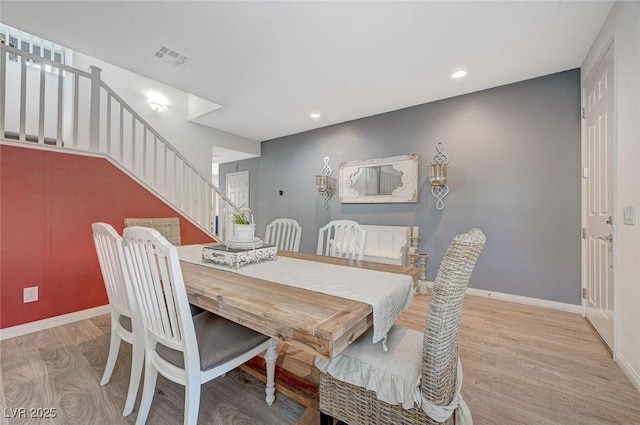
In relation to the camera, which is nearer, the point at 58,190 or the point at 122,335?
the point at 122,335

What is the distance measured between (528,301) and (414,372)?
277 centimetres

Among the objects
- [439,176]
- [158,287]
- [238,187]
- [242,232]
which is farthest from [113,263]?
[238,187]

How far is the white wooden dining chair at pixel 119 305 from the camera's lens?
133 centimetres

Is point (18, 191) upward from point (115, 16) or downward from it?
downward

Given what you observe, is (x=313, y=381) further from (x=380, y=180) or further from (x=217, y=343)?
(x=380, y=180)

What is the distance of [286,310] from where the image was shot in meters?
0.93

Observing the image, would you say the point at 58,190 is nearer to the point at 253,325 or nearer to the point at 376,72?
the point at 253,325

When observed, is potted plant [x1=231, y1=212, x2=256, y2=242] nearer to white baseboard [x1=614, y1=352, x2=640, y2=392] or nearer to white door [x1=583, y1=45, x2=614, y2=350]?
white baseboard [x1=614, y1=352, x2=640, y2=392]

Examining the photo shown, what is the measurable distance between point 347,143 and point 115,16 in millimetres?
3095

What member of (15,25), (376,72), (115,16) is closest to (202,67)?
(115,16)

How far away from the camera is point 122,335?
5.04 ft

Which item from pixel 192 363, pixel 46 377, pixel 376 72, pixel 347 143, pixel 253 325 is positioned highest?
pixel 376 72

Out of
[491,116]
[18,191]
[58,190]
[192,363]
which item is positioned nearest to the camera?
[192,363]

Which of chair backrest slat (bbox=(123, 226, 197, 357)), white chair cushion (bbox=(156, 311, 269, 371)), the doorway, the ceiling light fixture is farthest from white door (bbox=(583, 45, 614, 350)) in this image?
the ceiling light fixture
